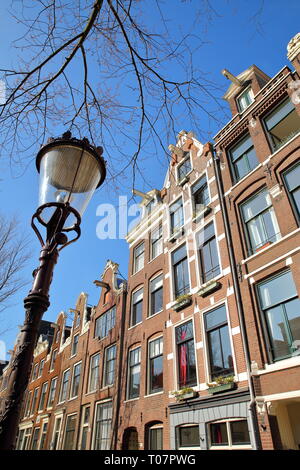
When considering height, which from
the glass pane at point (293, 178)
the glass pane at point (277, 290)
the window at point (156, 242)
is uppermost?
the window at point (156, 242)

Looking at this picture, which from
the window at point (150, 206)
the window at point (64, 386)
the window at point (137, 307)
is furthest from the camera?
the window at point (64, 386)

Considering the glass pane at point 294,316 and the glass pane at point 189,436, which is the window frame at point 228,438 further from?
the glass pane at point 294,316

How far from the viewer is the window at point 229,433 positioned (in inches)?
350

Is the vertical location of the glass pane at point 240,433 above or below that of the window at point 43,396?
below

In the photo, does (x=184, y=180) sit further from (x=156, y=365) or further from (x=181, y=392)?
(x=181, y=392)

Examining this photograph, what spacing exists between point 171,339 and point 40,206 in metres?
11.5

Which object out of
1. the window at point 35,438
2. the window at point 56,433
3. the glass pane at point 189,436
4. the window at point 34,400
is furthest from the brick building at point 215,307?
the window at point 34,400

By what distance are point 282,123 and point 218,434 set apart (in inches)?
432

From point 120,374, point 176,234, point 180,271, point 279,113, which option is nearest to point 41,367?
point 120,374

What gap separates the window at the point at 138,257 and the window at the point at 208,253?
5442mm

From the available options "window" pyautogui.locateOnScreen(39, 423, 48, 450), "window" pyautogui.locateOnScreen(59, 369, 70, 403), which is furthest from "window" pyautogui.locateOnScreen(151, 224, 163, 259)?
"window" pyautogui.locateOnScreen(39, 423, 48, 450)

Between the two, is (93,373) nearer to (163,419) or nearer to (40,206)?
(163,419)

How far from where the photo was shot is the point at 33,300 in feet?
7.32
